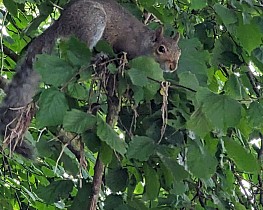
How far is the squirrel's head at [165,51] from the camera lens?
242 cm

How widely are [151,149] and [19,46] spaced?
5.46 ft

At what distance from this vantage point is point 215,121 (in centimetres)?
139

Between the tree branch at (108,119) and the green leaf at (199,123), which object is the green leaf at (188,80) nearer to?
the green leaf at (199,123)

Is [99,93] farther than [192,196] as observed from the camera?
No

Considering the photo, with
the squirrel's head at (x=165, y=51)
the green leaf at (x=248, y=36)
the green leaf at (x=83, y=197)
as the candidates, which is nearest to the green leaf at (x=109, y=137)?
the green leaf at (x=83, y=197)

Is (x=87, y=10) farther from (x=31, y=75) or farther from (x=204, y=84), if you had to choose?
(x=204, y=84)

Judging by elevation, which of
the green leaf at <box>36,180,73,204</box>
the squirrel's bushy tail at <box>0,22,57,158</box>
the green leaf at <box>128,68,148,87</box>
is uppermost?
the green leaf at <box>128,68,148,87</box>

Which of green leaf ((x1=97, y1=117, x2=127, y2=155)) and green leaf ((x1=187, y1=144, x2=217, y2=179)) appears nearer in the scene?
green leaf ((x1=97, y1=117, x2=127, y2=155))

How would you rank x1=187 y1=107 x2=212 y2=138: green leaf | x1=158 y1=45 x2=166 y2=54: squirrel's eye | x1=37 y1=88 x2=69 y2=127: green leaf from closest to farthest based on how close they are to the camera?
x1=37 y1=88 x2=69 y2=127: green leaf
x1=187 y1=107 x2=212 y2=138: green leaf
x1=158 y1=45 x2=166 y2=54: squirrel's eye

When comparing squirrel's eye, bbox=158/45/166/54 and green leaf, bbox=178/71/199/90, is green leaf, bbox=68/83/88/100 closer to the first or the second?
green leaf, bbox=178/71/199/90

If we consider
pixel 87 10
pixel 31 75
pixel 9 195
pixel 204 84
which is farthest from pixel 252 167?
pixel 9 195

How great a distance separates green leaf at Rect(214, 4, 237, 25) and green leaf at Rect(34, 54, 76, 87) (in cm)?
54

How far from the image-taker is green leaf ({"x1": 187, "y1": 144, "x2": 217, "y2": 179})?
1525 millimetres

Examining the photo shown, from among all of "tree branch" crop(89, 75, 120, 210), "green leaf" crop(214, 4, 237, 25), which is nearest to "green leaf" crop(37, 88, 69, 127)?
"tree branch" crop(89, 75, 120, 210)
